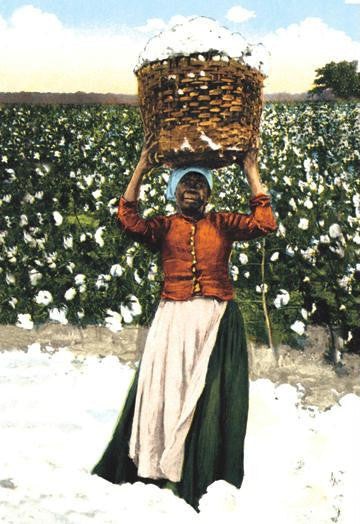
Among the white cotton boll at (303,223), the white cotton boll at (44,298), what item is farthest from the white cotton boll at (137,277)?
the white cotton boll at (303,223)

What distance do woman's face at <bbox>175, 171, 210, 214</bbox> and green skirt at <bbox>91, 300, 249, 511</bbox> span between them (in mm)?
465

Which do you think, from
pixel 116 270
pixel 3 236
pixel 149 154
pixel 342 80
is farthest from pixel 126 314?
pixel 342 80

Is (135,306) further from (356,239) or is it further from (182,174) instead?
(182,174)

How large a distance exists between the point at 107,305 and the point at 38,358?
0.71 meters

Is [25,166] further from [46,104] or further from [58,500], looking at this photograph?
[46,104]

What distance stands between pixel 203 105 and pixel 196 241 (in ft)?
1.96

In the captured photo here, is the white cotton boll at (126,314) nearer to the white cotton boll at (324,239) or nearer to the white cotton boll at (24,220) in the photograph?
the white cotton boll at (324,239)

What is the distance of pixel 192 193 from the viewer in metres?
3.20

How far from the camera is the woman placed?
10.4 ft

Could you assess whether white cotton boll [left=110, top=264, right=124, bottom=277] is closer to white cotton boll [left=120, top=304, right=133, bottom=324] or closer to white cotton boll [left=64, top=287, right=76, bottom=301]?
white cotton boll [left=120, top=304, right=133, bottom=324]

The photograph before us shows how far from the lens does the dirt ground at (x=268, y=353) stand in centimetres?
552

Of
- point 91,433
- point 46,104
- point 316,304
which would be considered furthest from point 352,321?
point 46,104

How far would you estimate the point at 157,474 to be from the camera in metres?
3.27

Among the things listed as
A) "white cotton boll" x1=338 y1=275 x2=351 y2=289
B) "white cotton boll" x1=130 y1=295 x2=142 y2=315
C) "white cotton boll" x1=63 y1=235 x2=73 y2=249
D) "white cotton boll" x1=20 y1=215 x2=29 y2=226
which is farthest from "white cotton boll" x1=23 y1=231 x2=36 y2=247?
"white cotton boll" x1=338 y1=275 x2=351 y2=289
